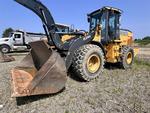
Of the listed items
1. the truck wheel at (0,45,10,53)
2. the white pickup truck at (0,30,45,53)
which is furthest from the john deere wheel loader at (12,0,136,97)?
the truck wheel at (0,45,10,53)

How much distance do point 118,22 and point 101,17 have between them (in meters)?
0.87

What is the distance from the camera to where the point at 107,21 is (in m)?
7.71

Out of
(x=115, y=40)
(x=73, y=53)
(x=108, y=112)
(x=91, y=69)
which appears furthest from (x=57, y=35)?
(x=108, y=112)

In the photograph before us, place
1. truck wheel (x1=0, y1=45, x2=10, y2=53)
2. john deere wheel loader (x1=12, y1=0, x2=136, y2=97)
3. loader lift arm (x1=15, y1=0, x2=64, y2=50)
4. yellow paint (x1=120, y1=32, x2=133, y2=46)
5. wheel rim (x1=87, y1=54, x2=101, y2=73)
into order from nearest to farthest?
john deere wheel loader (x1=12, y1=0, x2=136, y2=97)
loader lift arm (x1=15, y1=0, x2=64, y2=50)
wheel rim (x1=87, y1=54, x2=101, y2=73)
yellow paint (x1=120, y1=32, x2=133, y2=46)
truck wheel (x1=0, y1=45, x2=10, y2=53)

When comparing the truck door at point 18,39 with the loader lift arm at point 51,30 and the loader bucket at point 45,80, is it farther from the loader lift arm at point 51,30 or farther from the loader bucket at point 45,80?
the loader bucket at point 45,80

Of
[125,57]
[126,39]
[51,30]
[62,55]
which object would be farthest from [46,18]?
[126,39]

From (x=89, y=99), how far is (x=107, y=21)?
3696 mm

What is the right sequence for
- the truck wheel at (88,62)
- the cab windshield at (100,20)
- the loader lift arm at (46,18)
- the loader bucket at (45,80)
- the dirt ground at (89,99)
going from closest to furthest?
1. the dirt ground at (89,99)
2. the loader bucket at (45,80)
3. the loader lift arm at (46,18)
4. the truck wheel at (88,62)
5. the cab windshield at (100,20)

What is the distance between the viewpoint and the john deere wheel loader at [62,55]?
4712 millimetres

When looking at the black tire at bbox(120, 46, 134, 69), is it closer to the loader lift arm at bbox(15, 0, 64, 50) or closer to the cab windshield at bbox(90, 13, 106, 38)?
the cab windshield at bbox(90, 13, 106, 38)

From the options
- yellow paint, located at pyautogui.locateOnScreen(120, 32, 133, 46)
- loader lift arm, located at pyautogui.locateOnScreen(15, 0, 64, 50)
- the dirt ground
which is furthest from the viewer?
yellow paint, located at pyautogui.locateOnScreen(120, 32, 133, 46)

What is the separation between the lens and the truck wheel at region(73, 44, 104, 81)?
238 inches

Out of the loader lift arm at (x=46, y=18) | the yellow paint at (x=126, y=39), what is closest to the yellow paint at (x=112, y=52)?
the yellow paint at (x=126, y=39)

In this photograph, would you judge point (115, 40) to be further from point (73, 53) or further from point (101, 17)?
point (73, 53)
